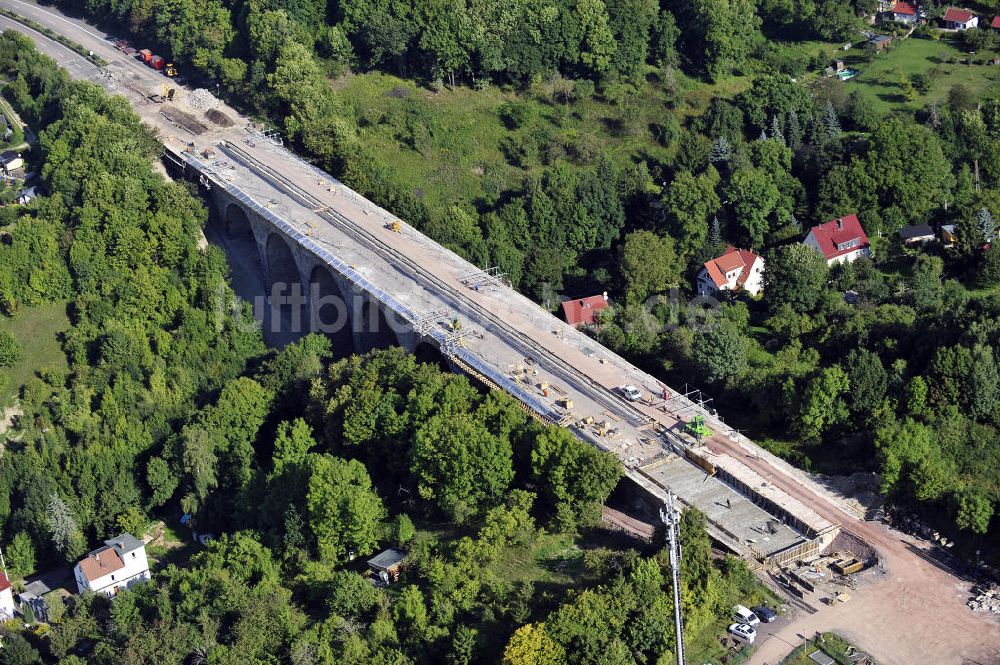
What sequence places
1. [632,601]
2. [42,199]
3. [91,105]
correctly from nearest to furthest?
[632,601], [42,199], [91,105]

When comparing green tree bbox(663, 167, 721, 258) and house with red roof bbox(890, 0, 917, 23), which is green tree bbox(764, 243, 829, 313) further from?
house with red roof bbox(890, 0, 917, 23)

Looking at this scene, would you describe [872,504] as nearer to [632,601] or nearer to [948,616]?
[948,616]

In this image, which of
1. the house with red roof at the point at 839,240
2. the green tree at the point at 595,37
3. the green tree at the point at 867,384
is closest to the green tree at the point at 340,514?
the green tree at the point at 867,384

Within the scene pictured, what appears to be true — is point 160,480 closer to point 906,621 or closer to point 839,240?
point 906,621

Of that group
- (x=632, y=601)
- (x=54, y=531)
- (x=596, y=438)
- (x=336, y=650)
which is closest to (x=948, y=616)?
(x=632, y=601)

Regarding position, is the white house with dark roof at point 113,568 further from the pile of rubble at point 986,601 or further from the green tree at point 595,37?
the green tree at point 595,37

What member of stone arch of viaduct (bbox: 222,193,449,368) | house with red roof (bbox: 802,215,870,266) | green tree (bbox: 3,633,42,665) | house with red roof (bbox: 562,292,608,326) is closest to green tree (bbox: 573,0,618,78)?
house with red roof (bbox: 802,215,870,266)

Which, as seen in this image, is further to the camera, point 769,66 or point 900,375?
point 769,66

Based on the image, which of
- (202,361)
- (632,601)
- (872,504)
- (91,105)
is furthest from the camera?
(91,105)
